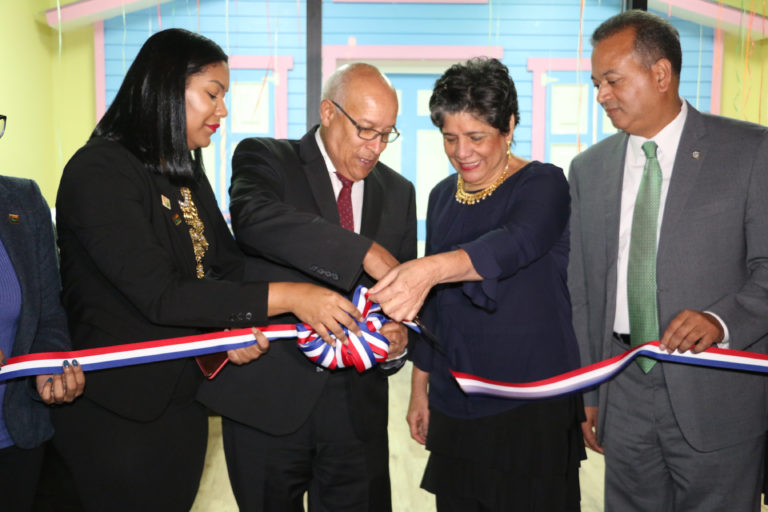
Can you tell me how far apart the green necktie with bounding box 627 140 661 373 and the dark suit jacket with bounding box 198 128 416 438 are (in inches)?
30.0

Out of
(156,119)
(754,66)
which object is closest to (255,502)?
(156,119)

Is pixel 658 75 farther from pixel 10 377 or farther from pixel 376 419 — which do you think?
pixel 10 377

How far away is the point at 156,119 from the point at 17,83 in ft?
10.7

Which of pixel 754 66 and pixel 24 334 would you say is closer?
pixel 24 334

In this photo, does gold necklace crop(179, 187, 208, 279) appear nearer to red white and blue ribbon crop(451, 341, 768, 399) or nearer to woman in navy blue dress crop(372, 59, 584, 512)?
woman in navy blue dress crop(372, 59, 584, 512)

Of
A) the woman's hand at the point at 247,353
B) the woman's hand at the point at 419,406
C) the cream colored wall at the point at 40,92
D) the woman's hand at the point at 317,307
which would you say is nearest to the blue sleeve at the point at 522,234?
the woman's hand at the point at 317,307

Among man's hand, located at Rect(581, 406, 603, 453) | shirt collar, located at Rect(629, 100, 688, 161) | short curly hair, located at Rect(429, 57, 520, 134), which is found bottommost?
man's hand, located at Rect(581, 406, 603, 453)

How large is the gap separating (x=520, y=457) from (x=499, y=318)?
400 millimetres

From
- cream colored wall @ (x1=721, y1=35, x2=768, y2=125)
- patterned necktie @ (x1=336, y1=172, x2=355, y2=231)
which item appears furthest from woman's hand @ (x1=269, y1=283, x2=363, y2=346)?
cream colored wall @ (x1=721, y1=35, x2=768, y2=125)

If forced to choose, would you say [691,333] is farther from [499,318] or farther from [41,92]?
[41,92]

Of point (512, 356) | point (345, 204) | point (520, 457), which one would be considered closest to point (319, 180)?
point (345, 204)

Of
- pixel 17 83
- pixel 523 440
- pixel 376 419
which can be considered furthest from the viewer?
pixel 17 83

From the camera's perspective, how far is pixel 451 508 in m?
1.96

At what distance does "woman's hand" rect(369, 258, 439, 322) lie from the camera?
1.71m
